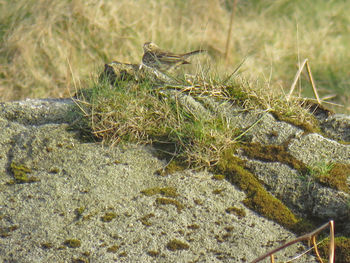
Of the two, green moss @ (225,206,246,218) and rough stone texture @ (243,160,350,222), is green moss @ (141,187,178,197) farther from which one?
rough stone texture @ (243,160,350,222)

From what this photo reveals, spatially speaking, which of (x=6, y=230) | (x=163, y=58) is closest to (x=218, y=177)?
(x=6, y=230)

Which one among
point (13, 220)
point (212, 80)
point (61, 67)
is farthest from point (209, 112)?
point (61, 67)

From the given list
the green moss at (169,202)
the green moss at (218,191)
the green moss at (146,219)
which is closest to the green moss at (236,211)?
the green moss at (218,191)

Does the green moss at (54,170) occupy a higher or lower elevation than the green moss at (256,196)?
lower

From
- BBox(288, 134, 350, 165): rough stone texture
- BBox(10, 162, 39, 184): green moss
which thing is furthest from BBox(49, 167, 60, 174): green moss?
BBox(288, 134, 350, 165): rough stone texture

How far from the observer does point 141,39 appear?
25.0 feet

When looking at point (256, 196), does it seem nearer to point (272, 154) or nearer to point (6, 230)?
point (272, 154)

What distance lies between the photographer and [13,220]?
101 inches

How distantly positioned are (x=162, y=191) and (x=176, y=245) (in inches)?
15.5

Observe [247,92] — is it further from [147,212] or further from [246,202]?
[147,212]

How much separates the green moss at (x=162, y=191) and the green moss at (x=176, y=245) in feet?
1.12

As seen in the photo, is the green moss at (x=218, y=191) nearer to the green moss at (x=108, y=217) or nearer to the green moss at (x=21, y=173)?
the green moss at (x=108, y=217)

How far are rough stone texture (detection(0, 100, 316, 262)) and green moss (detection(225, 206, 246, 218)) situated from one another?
2 cm

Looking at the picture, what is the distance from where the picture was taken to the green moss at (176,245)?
243cm
